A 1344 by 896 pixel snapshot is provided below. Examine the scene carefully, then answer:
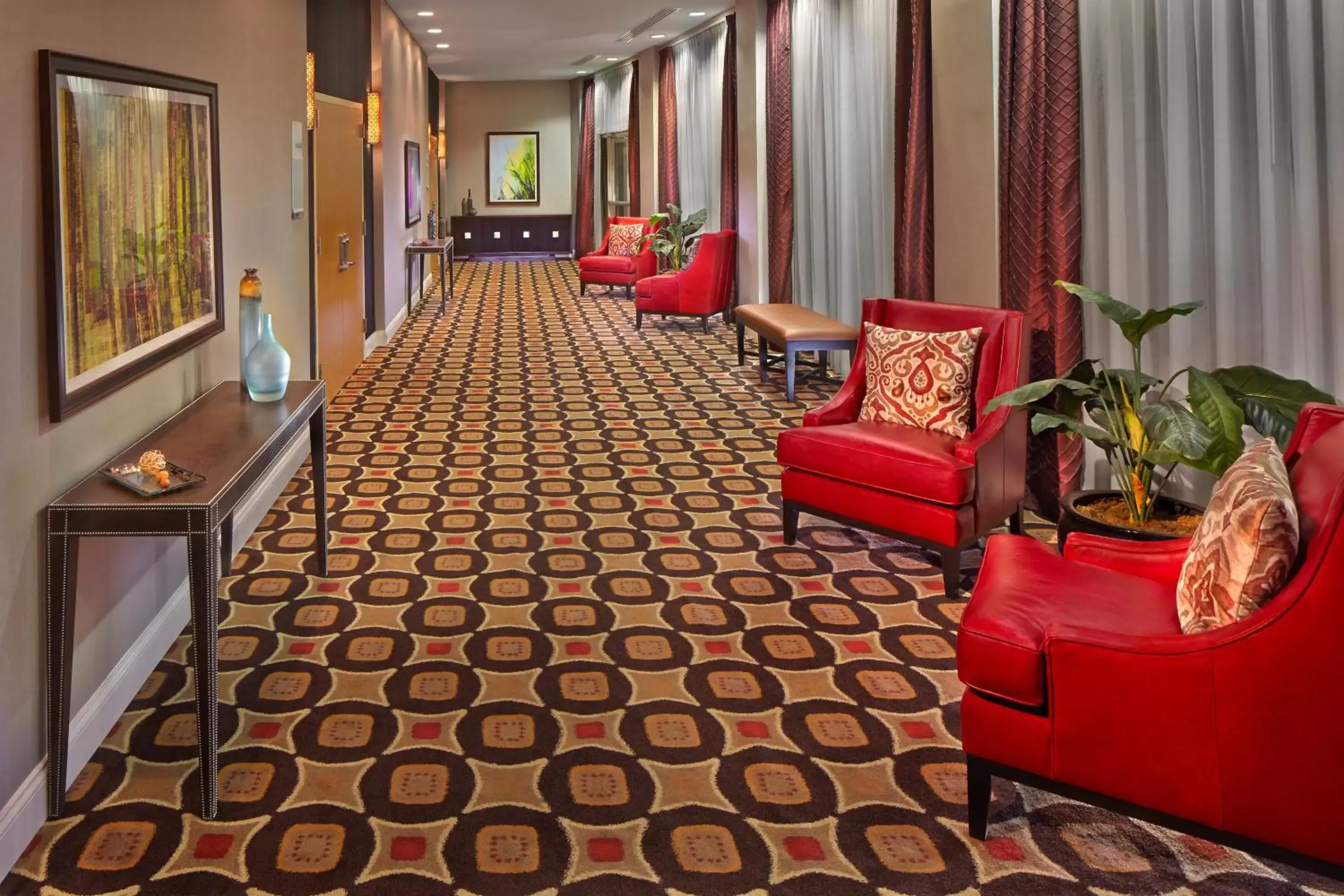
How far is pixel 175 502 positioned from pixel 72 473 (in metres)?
0.43

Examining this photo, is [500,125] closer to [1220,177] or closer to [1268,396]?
[1220,177]

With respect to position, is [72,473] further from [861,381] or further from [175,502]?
[861,381]

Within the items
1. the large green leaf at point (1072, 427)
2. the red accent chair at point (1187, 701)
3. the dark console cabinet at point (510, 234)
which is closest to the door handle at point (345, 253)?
the large green leaf at point (1072, 427)

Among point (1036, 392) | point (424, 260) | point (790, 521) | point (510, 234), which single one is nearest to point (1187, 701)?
point (1036, 392)

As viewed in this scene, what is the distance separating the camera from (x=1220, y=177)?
3686 millimetres

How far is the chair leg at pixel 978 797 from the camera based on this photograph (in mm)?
2350

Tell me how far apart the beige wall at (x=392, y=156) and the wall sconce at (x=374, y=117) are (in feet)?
0.27

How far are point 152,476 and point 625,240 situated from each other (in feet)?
36.1

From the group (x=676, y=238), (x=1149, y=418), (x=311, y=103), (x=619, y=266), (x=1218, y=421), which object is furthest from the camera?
(x=619, y=266)

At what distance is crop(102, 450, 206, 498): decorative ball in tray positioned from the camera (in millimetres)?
2543

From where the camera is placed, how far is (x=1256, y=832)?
203 centimetres

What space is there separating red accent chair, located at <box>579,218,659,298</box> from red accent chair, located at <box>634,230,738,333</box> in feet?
5.71

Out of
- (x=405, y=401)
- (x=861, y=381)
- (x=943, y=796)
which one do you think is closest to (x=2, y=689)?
(x=943, y=796)

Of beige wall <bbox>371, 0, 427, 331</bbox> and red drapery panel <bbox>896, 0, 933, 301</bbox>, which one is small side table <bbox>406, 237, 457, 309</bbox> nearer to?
beige wall <bbox>371, 0, 427, 331</bbox>
